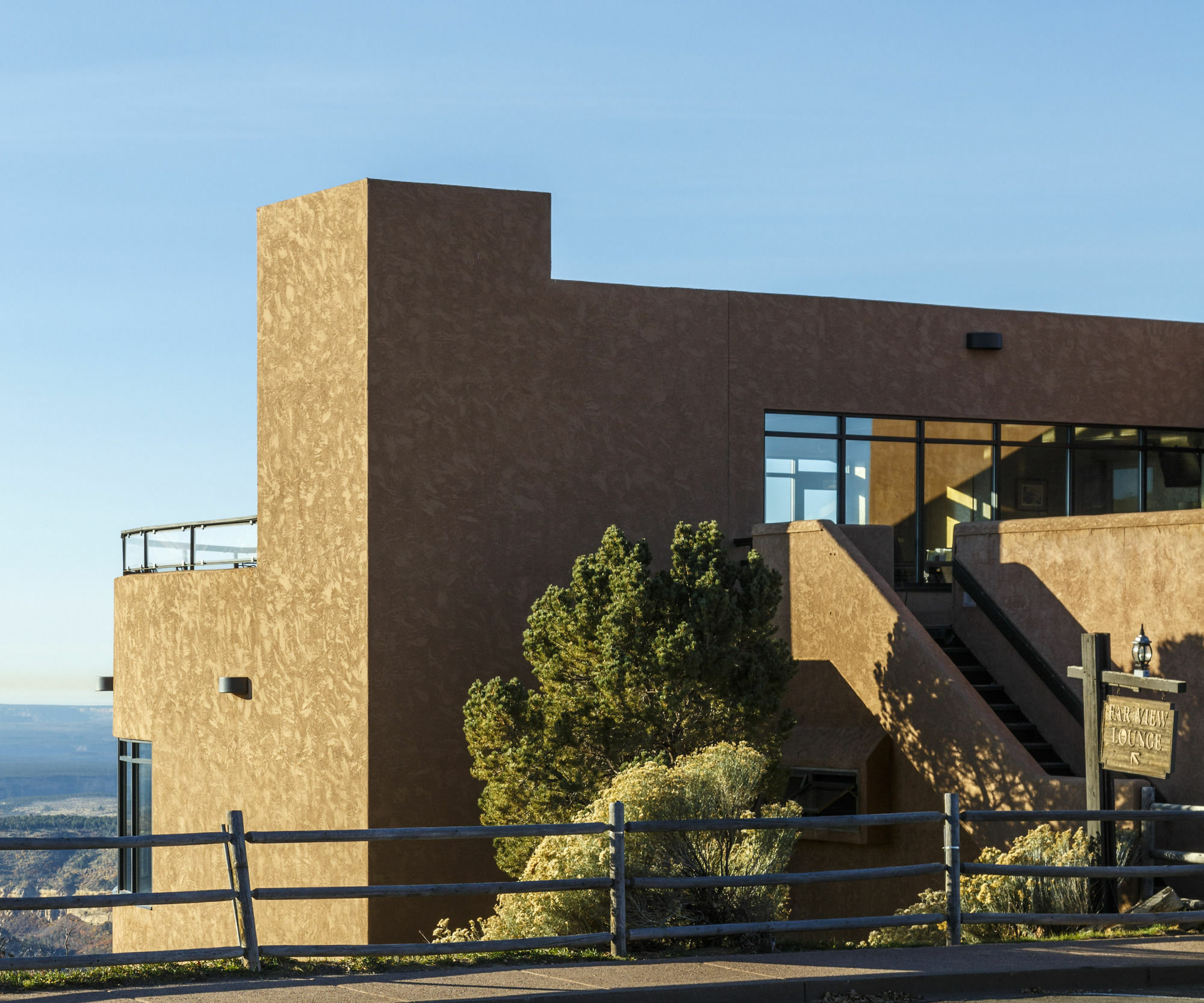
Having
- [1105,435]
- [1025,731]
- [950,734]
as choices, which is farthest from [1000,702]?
[1105,435]

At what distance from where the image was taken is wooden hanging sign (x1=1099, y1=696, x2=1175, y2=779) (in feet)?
40.6

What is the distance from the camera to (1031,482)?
23516mm

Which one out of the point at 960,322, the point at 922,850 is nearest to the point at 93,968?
the point at 922,850

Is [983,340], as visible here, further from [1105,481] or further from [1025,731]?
[1025,731]

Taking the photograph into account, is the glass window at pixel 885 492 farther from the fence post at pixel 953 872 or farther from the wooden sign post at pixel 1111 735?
the fence post at pixel 953 872

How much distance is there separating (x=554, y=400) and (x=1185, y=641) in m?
8.60

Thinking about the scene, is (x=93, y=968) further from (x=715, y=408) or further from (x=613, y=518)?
(x=715, y=408)

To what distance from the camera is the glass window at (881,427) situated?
881 inches

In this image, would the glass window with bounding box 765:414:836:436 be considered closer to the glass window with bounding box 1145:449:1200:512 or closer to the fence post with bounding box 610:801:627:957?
the glass window with bounding box 1145:449:1200:512

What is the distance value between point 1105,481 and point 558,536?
381 inches

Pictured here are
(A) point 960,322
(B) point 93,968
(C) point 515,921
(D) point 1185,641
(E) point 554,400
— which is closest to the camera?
(B) point 93,968

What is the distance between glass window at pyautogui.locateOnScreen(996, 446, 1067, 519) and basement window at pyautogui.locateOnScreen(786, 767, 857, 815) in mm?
7727

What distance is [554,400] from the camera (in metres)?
19.8

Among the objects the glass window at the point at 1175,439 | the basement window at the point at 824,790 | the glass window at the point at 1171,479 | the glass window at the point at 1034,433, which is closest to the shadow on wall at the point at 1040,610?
the basement window at the point at 824,790
